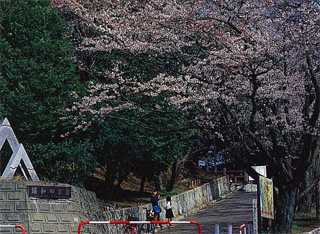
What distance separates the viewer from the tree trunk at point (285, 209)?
18250 millimetres

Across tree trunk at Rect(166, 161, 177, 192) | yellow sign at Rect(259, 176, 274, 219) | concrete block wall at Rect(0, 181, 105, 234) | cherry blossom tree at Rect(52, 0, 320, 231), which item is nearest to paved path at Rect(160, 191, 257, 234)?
tree trunk at Rect(166, 161, 177, 192)

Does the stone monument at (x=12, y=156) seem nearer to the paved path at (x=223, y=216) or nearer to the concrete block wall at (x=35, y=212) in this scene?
the concrete block wall at (x=35, y=212)

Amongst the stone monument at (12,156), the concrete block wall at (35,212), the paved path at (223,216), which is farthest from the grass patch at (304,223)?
the stone monument at (12,156)

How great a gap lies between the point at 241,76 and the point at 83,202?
6868mm

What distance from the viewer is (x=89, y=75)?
2677 centimetres

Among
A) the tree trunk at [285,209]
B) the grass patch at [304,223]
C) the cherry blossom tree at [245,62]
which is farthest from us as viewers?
the grass patch at [304,223]

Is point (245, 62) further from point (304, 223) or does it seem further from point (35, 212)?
point (304, 223)

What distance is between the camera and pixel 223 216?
28312 mm

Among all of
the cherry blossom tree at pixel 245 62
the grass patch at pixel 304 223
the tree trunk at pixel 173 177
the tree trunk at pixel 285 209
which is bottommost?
the grass patch at pixel 304 223

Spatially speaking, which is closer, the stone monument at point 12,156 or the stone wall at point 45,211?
the stone wall at point 45,211

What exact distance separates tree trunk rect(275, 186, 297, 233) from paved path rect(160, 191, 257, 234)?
3.69 metres

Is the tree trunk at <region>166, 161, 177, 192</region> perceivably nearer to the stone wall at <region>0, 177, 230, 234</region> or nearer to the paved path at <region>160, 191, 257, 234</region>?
the paved path at <region>160, 191, 257, 234</region>

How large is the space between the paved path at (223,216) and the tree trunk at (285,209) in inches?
145

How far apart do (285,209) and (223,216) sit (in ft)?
33.6
